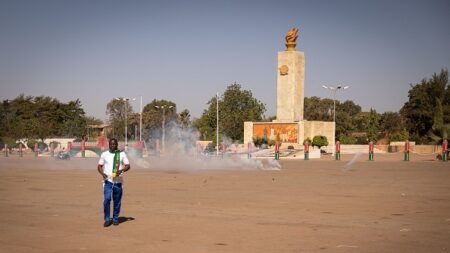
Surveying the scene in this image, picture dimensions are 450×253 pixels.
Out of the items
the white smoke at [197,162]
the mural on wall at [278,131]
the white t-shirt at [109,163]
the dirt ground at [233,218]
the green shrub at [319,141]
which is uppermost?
the mural on wall at [278,131]

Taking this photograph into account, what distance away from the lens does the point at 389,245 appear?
1043cm

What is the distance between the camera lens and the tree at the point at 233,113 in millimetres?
94750

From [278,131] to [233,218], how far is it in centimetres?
5621

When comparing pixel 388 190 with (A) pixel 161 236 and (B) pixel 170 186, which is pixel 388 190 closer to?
(B) pixel 170 186

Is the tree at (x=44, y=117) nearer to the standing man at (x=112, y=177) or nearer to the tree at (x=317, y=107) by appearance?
the tree at (x=317, y=107)

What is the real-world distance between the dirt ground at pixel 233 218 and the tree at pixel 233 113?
234ft

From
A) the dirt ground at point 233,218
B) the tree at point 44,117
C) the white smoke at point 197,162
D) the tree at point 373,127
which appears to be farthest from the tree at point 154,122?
the dirt ground at point 233,218

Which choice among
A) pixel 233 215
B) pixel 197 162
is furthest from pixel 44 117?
pixel 233 215

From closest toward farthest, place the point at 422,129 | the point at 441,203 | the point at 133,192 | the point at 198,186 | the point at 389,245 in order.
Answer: the point at 389,245 → the point at 441,203 → the point at 133,192 → the point at 198,186 → the point at 422,129

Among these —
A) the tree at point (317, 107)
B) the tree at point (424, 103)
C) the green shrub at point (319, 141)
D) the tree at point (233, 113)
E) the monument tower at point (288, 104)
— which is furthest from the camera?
the tree at point (317, 107)

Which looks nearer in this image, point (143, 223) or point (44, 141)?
point (143, 223)

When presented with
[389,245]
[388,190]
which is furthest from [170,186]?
[389,245]

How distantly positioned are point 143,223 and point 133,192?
7.52 metres

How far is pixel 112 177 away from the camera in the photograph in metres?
12.6
